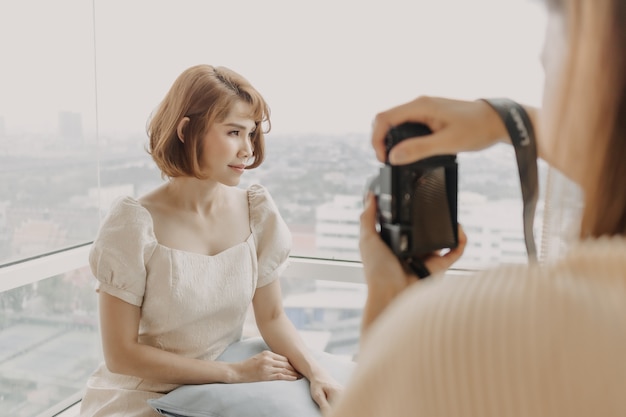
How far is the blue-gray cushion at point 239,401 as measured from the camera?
167 cm

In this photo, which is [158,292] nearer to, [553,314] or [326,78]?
[326,78]

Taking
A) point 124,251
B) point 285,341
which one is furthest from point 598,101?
point 285,341

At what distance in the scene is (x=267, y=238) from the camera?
6.95 feet

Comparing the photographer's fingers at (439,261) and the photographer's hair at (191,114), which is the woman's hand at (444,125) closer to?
the photographer's fingers at (439,261)

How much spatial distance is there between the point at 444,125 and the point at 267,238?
1429 millimetres

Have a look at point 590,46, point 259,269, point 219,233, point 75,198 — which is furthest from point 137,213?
point 590,46

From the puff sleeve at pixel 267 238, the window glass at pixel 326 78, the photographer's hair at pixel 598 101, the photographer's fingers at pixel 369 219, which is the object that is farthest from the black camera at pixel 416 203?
the window glass at pixel 326 78

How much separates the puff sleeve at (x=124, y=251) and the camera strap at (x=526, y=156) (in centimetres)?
132

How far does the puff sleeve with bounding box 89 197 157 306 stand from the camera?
1.75 meters

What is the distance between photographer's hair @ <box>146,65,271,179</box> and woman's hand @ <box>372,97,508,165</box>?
49.6 inches

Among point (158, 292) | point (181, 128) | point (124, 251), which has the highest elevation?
point (181, 128)

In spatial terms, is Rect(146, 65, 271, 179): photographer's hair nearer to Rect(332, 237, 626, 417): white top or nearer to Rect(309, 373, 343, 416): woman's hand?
Rect(309, 373, 343, 416): woman's hand

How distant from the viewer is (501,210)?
2.27m

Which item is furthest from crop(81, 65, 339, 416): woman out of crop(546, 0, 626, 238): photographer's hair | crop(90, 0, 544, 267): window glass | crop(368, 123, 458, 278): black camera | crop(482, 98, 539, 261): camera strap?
crop(546, 0, 626, 238): photographer's hair
